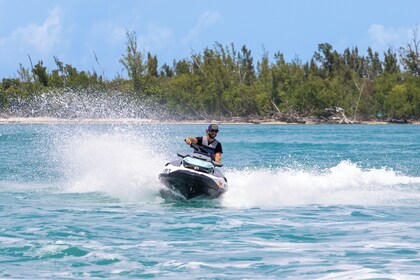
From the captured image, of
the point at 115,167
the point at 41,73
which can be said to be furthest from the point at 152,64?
the point at 115,167

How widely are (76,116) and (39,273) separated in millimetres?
87134

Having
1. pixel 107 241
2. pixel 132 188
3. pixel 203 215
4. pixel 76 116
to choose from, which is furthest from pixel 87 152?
pixel 76 116

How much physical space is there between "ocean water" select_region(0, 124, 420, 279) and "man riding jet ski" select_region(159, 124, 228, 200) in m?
0.29

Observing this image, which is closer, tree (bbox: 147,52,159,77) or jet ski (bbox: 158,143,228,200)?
jet ski (bbox: 158,143,228,200)

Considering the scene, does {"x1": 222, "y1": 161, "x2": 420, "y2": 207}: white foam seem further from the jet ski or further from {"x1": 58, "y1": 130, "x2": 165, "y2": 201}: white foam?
{"x1": 58, "y1": 130, "x2": 165, "y2": 201}: white foam

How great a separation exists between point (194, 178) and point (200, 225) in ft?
7.81

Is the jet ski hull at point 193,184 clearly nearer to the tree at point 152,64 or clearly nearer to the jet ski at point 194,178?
the jet ski at point 194,178

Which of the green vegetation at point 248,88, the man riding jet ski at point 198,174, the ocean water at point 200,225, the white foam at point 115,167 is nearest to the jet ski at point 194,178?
the man riding jet ski at point 198,174

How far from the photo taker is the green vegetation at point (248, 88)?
332ft

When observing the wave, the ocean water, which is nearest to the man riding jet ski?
the ocean water

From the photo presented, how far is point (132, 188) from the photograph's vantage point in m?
17.6

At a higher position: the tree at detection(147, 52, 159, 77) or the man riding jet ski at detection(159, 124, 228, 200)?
the tree at detection(147, 52, 159, 77)

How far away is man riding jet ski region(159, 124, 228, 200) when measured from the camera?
15.5 metres

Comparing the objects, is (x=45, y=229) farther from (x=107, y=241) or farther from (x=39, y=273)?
(x=39, y=273)
